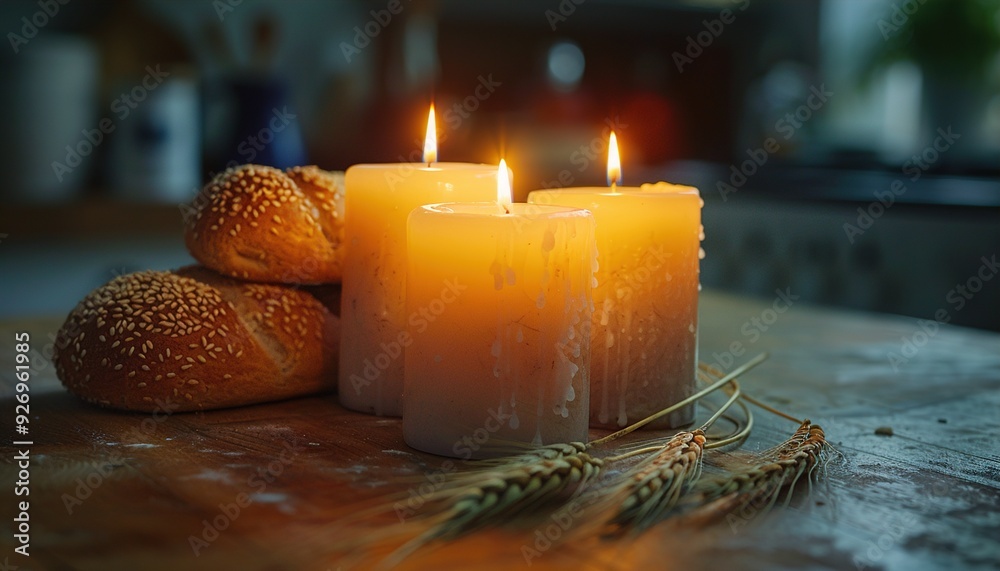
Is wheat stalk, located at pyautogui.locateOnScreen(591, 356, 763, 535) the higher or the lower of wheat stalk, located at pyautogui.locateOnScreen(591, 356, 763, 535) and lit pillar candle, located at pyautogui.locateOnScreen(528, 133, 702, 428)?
the lower

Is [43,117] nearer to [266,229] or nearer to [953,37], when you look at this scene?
[266,229]

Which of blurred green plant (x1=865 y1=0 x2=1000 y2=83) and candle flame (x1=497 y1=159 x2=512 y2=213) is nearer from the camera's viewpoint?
candle flame (x1=497 y1=159 x2=512 y2=213)

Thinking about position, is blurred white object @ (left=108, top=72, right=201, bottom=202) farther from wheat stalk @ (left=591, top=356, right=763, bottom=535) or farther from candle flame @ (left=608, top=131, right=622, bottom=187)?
wheat stalk @ (left=591, top=356, right=763, bottom=535)

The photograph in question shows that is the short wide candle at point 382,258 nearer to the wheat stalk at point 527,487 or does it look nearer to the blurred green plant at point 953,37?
the wheat stalk at point 527,487

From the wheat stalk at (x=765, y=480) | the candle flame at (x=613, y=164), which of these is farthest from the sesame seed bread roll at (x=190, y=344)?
the wheat stalk at (x=765, y=480)

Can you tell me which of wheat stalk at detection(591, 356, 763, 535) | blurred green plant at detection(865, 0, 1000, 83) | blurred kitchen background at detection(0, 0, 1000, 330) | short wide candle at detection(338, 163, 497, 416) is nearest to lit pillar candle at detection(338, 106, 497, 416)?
short wide candle at detection(338, 163, 497, 416)

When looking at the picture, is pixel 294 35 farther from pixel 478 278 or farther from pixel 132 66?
pixel 478 278

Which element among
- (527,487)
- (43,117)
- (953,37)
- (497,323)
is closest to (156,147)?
(43,117)
